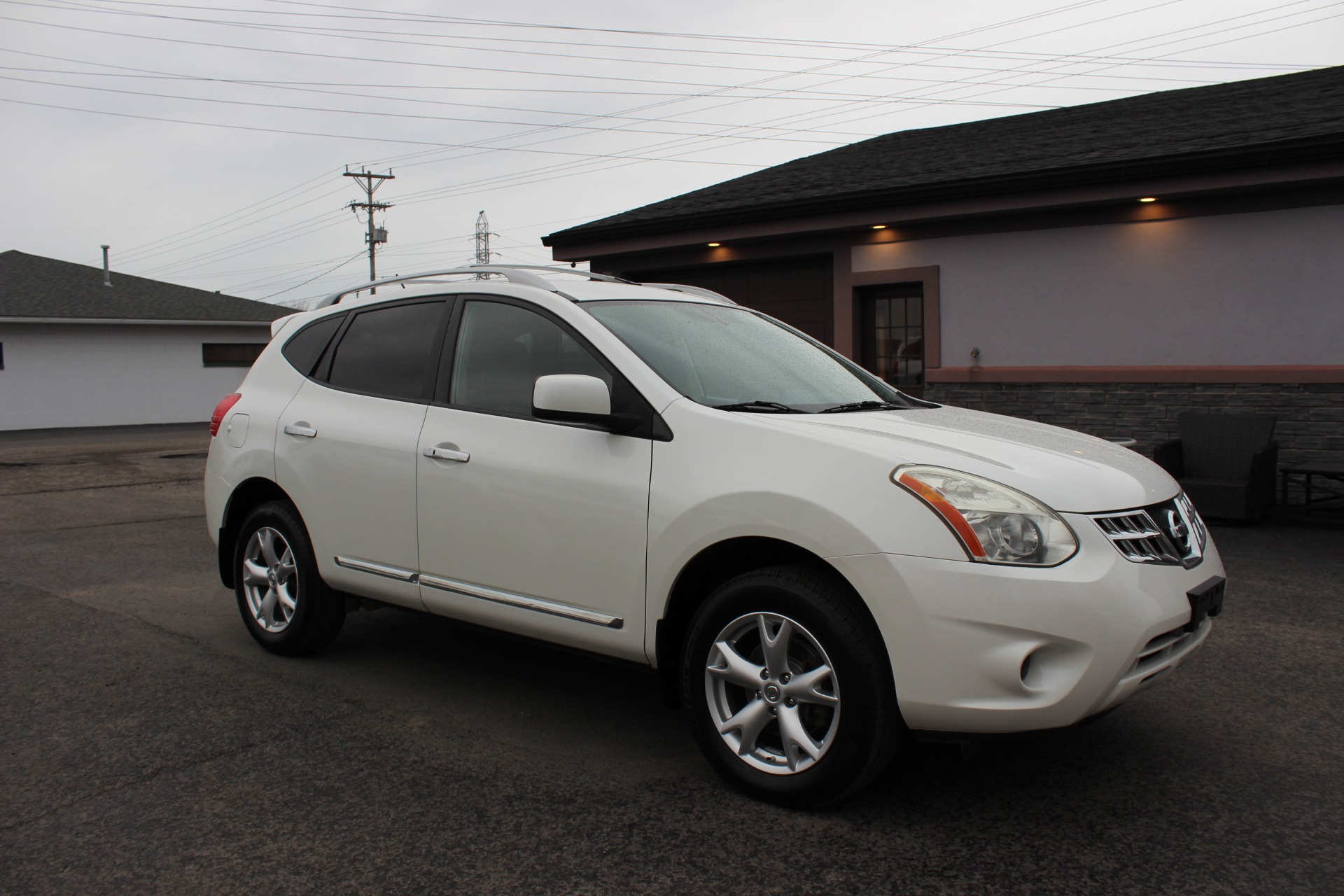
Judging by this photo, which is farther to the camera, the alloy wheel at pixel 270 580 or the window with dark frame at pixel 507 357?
the alloy wheel at pixel 270 580

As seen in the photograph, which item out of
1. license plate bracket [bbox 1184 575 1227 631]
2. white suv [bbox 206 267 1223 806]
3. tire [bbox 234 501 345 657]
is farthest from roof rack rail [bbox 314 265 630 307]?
license plate bracket [bbox 1184 575 1227 631]

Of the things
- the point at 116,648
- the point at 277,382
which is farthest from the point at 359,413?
the point at 116,648

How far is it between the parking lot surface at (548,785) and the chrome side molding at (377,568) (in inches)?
21.4

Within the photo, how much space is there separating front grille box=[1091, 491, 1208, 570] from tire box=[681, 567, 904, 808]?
2.60 feet

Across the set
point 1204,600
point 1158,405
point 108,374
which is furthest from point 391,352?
point 108,374

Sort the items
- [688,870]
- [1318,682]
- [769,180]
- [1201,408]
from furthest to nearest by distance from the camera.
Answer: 1. [769,180]
2. [1201,408]
3. [1318,682]
4. [688,870]

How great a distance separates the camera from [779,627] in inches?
128

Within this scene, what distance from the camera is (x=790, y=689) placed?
3.20 meters

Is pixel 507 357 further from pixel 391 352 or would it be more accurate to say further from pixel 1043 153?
pixel 1043 153

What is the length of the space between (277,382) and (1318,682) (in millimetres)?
5136

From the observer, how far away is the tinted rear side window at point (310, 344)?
503 centimetres

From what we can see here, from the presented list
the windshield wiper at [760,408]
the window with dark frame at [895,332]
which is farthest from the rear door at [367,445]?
the window with dark frame at [895,332]

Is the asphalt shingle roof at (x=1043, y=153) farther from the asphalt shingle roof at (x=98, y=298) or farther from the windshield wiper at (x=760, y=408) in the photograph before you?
the asphalt shingle roof at (x=98, y=298)

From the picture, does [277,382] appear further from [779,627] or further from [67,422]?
[67,422]
